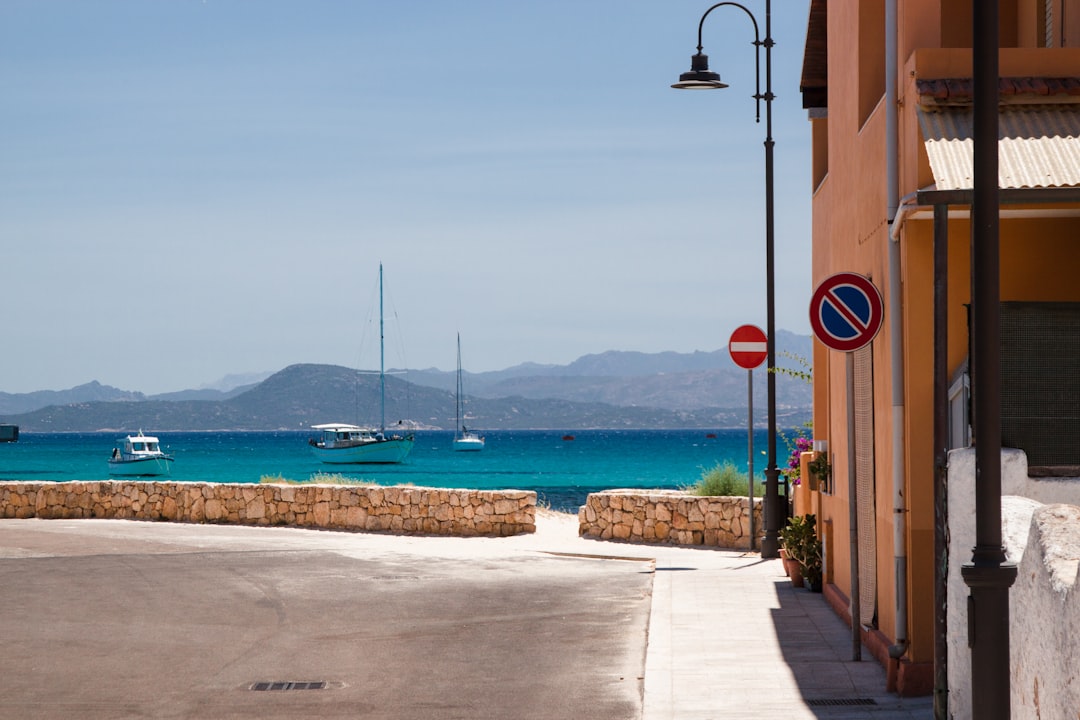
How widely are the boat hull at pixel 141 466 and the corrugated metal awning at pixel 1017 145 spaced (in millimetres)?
93043

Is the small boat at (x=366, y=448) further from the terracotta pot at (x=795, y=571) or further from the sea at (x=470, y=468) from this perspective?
the terracotta pot at (x=795, y=571)

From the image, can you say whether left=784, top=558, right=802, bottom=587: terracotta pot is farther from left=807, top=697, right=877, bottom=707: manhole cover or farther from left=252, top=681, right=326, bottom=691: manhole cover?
left=252, top=681, right=326, bottom=691: manhole cover

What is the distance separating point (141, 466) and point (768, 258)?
8764 cm

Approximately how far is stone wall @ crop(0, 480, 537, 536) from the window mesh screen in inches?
599

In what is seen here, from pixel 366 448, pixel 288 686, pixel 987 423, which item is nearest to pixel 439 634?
pixel 288 686

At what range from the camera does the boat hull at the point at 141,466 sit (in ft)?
326

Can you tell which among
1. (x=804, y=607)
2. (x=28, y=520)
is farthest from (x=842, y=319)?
(x=28, y=520)

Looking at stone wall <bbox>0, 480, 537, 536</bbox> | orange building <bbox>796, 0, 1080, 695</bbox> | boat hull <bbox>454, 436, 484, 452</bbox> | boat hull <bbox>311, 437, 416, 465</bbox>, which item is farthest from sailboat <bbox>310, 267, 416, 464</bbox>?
orange building <bbox>796, 0, 1080, 695</bbox>

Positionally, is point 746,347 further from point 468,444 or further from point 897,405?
point 468,444

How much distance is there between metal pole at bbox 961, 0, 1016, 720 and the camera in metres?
6.73

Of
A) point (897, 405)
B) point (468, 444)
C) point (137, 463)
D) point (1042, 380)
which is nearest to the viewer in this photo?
point (1042, 380)

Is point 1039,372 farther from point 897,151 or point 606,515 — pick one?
point 606,515

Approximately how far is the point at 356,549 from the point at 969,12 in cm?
1381

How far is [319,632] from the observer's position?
549 inches
